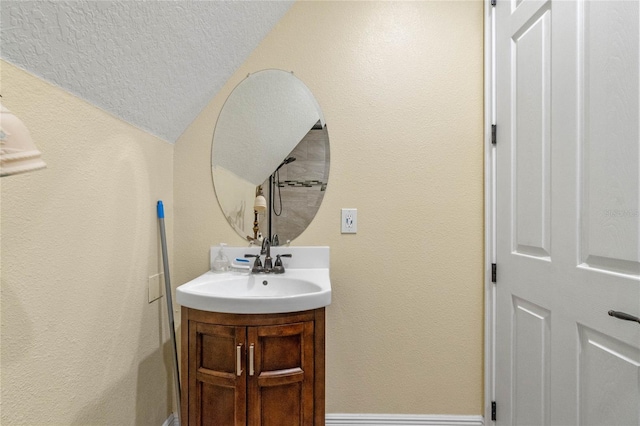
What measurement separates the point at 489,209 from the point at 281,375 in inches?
47.8

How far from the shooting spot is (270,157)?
6.25ft

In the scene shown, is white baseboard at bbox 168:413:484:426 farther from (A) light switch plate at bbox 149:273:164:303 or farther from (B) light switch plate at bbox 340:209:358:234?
(B) light switch plate at bbox 340:209:358:234

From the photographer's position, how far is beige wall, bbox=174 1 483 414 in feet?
6.14

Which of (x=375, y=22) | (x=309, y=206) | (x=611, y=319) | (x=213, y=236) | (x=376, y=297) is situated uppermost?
(x=375, y=22)

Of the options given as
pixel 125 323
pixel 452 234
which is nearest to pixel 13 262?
pixel 125 323

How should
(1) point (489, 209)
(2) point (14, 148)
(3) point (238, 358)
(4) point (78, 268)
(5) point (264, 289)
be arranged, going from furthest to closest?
(1) point (489, 209), (5) point (264, 289), (3) point (238, 358), (4) point (78, 268), (2) point (14, 148)

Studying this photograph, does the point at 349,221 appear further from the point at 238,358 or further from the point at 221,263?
the point at 238,358

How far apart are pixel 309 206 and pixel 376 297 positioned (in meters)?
0.57

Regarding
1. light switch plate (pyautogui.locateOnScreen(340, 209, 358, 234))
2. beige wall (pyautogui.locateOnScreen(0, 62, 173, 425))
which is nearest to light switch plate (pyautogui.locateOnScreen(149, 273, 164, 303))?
beige wall (pyautogui.locateOnScreen(0, 62, 173, 425))

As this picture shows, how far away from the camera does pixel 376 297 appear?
74.2 inches

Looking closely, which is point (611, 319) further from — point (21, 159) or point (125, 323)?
point (125, 323)

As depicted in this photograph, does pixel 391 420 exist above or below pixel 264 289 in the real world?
below

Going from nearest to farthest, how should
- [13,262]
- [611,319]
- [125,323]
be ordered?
[13,262] < [611,319] < [125,323]

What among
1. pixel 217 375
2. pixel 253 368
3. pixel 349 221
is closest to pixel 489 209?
pixel 349 221
